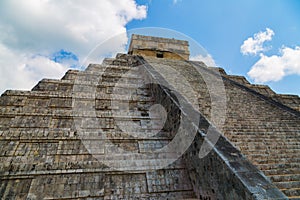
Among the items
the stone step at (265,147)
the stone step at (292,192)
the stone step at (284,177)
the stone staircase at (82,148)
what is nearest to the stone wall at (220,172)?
the stone staircase at (82,148)

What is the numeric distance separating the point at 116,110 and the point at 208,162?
2.84 meters

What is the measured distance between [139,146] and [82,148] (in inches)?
46.3

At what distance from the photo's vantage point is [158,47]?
599 inches

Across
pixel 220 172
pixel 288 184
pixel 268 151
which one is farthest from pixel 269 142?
pixel 220 172

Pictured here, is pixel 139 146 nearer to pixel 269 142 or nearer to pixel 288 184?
pixel 288 184

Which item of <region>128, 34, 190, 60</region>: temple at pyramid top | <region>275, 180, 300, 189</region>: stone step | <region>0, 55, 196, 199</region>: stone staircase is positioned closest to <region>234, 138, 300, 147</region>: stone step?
<region>275, 180, 300, 189</region>: stone step

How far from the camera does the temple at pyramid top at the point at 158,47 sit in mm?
14750

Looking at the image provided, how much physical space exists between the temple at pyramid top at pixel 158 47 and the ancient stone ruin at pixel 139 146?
30.9 ft

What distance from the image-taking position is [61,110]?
4469 mm

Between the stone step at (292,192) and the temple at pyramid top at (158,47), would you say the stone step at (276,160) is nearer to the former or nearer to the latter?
the stone step at (292,192)

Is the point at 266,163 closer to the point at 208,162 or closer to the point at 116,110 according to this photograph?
the point at 208,162

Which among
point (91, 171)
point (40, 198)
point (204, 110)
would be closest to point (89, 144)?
point (91, 171)

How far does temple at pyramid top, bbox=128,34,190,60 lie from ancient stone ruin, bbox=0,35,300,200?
940 cm

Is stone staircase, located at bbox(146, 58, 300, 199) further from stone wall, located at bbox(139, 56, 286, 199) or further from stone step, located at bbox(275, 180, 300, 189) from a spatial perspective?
stone wall, located at bbox(139, 56, 286, 199)
